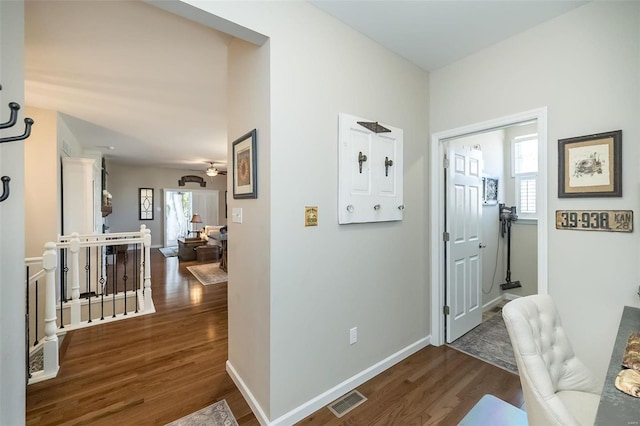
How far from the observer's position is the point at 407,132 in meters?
2.51

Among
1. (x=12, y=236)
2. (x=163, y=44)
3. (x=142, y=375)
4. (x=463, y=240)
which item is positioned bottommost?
(x=142, y=375)

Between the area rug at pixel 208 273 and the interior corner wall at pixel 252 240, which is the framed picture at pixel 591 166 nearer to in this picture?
the interior corner wall at pixel 252 240

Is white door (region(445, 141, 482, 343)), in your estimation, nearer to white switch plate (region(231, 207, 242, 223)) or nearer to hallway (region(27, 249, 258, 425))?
white switch plate (region(231, 207, 242, 223))

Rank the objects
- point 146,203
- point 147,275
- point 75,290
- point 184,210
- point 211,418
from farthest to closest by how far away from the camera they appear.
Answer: point 184,210 → point 146,203 → point 147,275 → point 75,290 → point 211,418

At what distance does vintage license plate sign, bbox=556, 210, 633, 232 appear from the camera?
1672mm

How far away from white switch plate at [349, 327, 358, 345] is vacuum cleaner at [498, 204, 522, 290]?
A: 2.98m

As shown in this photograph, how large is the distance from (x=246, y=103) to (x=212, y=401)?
7.04ft

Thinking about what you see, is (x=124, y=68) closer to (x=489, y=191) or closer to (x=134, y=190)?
(x=489, y=191)

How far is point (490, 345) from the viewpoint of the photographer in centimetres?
271

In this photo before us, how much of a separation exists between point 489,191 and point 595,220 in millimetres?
2054

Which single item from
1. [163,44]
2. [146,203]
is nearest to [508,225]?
[163,44]

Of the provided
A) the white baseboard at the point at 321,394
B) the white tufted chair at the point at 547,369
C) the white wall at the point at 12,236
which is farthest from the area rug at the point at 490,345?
the white wall at the point at 12,236

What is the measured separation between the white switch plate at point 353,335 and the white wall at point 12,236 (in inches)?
70.2

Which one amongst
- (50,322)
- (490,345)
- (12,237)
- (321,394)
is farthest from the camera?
(490,345)
